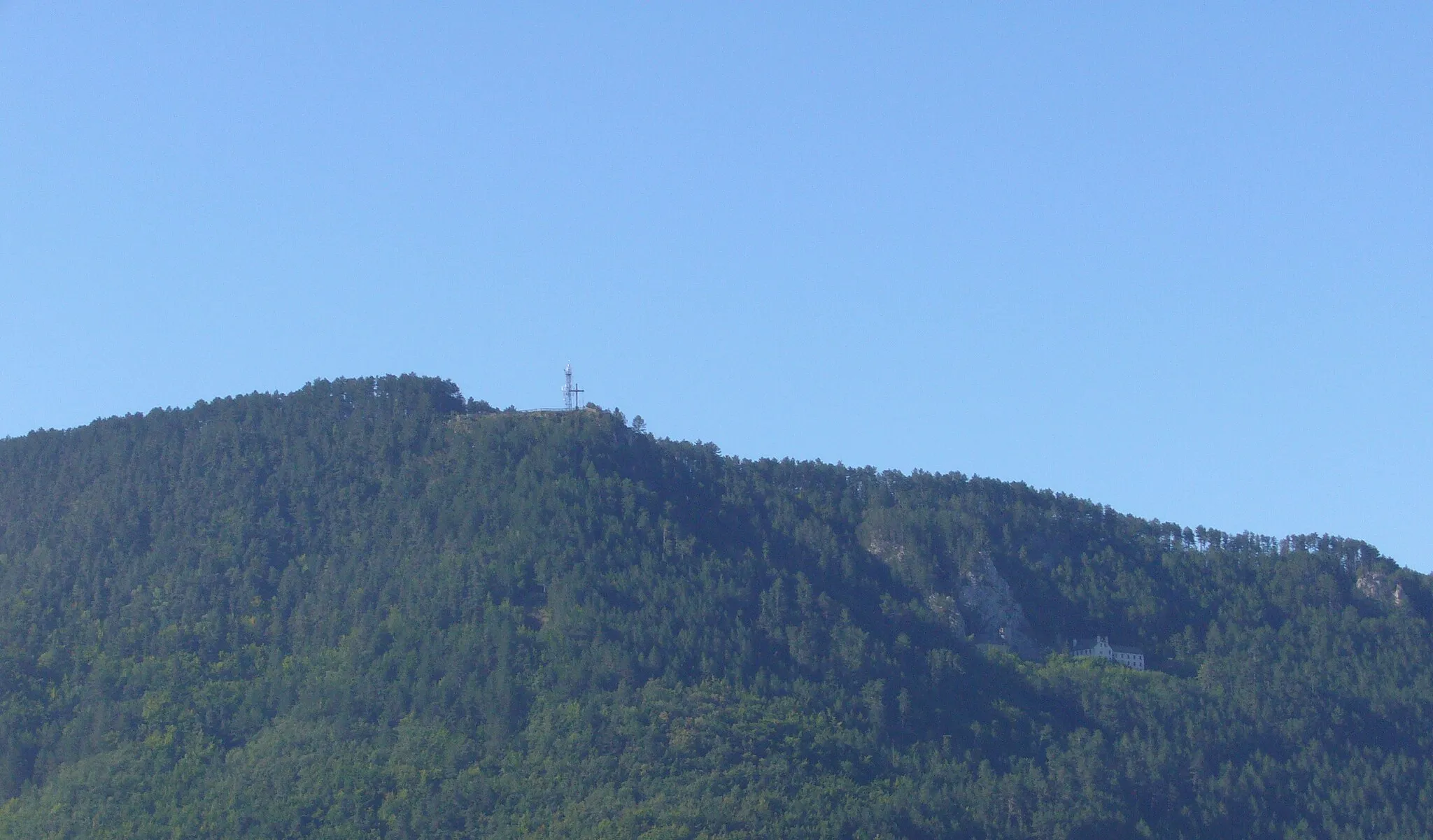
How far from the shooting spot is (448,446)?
13838cm

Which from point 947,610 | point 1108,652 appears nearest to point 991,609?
point 947,610

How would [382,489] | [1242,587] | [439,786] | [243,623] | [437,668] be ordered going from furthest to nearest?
[1242,587], [382,489], [243,623], [437,668], [439,786]

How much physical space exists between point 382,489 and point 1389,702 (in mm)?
65185

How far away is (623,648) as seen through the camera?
121 metres

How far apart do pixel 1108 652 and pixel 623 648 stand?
3912 centimetres

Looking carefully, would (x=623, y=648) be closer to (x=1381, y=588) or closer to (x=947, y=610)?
(x=947, y=610)

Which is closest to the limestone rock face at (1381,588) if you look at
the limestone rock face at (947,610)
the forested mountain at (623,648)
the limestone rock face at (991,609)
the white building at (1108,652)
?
the forested mountain at (623,648)

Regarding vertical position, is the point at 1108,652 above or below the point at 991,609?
below

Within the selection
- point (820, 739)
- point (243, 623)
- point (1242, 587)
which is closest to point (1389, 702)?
point (1242, 587)

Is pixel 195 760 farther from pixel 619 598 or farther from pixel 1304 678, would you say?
pixel 1304 678

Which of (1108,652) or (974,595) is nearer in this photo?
(974,595)

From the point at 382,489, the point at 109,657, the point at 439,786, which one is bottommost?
the point at 439,786

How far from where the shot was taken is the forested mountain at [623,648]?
370 feet

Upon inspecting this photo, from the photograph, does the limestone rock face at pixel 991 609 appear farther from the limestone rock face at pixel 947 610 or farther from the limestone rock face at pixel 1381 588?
the limestone rock face at pixel 1381 588
